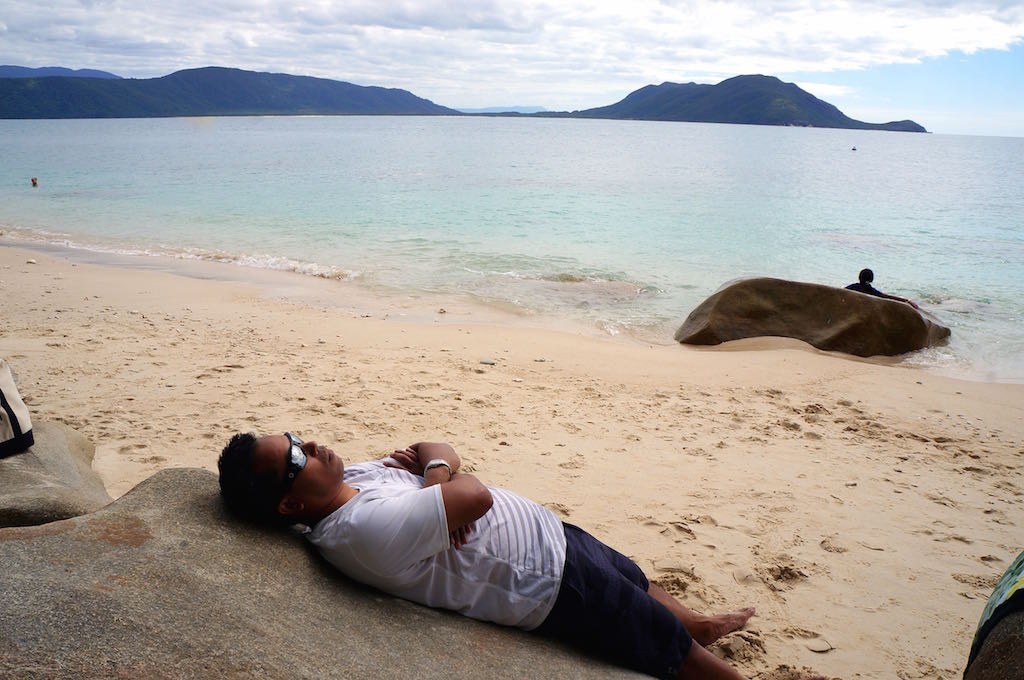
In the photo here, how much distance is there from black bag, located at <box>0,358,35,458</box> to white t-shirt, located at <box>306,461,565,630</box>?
72.3 inches

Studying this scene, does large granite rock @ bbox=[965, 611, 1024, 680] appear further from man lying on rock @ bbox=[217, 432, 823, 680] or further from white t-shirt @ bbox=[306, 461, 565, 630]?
white t-shirt @ bbox=[306, 461, 565, 630]

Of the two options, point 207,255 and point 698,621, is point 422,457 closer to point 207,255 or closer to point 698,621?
point 698,621

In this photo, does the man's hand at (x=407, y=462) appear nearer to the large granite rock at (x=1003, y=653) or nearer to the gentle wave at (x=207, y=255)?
the large granite rock at (x=1003, y=653)

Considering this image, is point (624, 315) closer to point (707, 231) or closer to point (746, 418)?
point (746, 418)

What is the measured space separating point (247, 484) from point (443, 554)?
29.5 inches

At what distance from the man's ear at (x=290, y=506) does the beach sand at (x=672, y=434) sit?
2.08 meters

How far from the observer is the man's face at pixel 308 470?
2.64 meters

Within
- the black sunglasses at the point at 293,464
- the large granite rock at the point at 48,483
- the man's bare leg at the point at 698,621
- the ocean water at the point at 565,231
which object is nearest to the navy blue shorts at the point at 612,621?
the man's bare leg at the point at 698,621

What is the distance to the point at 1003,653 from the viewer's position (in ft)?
6.93

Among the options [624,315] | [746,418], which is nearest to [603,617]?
[746,418]

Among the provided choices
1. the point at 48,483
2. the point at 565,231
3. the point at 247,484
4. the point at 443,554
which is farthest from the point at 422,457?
the point at 565,231

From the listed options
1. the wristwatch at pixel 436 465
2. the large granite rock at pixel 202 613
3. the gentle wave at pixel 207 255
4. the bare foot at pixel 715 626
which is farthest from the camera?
the gentle wave at pixel 207 255

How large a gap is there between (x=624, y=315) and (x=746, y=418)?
594 cm

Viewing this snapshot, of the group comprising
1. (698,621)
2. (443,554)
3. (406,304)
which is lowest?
(406,304)
